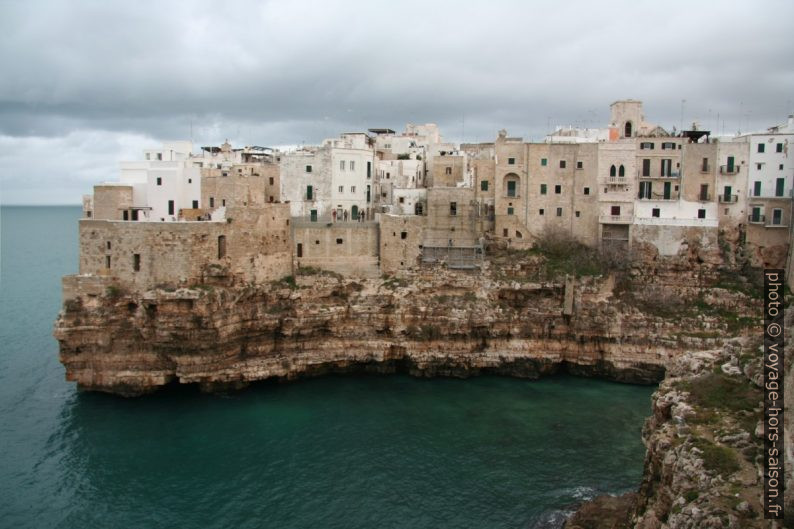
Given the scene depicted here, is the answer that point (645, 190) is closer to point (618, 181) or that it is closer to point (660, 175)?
point (660, 175)

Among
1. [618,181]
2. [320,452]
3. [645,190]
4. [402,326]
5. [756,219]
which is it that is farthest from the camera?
[645,190]

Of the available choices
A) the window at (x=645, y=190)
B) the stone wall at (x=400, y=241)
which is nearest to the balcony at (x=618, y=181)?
the window at (x=645, y=190)

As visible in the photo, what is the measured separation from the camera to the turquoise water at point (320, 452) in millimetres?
24922

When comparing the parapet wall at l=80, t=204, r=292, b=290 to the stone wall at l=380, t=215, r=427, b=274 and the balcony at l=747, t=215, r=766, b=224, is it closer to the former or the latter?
the stone wall at l=380, t=215, r=427, b=274

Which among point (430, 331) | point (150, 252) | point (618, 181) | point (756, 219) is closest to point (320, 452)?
point (430, 331)

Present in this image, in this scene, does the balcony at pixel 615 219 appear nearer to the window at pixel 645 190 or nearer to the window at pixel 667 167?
the window at pixel 645 190

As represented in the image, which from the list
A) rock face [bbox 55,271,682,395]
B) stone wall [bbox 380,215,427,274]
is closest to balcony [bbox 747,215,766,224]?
rock face [bbox 55,271,682,395]

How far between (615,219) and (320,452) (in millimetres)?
24371

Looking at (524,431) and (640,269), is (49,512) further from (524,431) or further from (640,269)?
(640,269)

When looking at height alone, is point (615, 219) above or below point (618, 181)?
below

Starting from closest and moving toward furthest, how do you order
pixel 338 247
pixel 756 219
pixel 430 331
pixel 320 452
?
pixel 320 452 → pixel 430 331 → pixel 756 219 → pixel 338 247

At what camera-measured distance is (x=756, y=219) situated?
134 ft

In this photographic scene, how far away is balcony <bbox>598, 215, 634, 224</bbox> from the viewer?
42.1 meters

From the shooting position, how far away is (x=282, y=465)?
92.9ft
